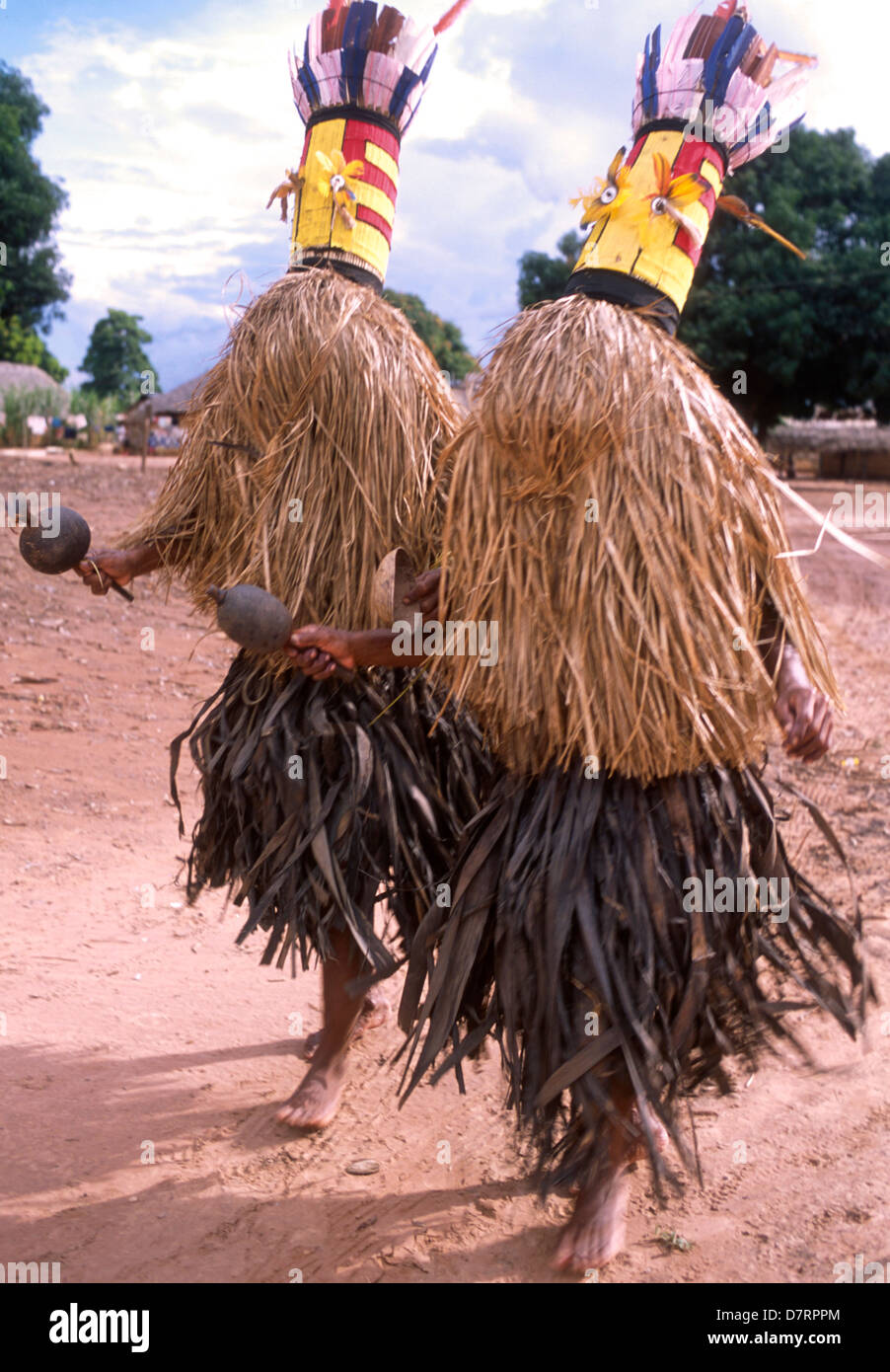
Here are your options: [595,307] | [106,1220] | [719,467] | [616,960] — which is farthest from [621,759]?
[106,1220]

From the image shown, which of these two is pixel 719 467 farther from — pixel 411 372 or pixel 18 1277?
pixel 18 1277

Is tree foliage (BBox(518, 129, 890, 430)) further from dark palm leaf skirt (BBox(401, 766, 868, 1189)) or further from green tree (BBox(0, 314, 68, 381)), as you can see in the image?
dark palm leaf skirt (BBox(401, 766, 868, 1189))

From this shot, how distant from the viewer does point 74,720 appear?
5.18 m

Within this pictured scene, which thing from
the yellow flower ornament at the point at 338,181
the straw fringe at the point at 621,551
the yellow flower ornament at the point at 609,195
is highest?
the yellow flower ornament at the point at 338,181

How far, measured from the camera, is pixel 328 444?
2332 mm

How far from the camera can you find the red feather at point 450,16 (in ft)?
8.21

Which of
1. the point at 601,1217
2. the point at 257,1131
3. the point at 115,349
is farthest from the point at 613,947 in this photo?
the point at 115,349

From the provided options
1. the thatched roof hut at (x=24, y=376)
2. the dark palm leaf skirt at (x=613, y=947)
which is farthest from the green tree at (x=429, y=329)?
the thatched roof hut at (x=24, y=376)

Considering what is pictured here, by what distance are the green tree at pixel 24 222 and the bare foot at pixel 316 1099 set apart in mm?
33234

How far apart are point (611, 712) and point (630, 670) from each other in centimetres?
8

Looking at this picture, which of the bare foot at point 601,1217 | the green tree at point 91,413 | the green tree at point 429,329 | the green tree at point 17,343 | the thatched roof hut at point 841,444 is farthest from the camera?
the green tree at point 17,343

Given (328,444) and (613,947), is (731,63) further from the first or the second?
(613,947)

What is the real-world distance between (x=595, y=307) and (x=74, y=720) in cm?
397

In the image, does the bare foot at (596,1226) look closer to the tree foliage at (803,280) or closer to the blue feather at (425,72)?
the blue feather at (425,72)
